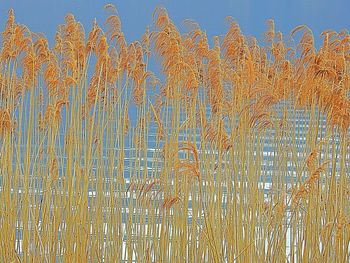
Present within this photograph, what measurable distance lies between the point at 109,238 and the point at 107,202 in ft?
0.43

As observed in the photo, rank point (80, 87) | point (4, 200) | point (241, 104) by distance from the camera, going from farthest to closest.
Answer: point (241, 104), point (4, 200), point (80, 87)

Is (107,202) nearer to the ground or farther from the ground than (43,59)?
nearer to the ground

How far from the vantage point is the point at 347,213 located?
2.27 meters

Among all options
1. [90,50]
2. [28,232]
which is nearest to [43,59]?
[90,50]

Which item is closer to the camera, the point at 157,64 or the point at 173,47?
the point at 173,47

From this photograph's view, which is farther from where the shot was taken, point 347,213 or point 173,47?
point 347,213

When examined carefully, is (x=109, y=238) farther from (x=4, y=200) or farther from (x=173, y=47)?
(x=173, y=47)

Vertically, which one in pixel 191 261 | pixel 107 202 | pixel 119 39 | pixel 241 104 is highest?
pixel 119 39

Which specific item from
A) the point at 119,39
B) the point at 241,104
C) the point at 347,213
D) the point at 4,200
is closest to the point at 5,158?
the point at 4,200

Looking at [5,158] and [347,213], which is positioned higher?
[5,158]

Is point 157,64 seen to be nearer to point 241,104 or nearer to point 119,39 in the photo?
point 119,39

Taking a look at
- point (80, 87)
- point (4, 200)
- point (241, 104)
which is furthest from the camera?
point (241, 104)

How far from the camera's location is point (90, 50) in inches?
82.2

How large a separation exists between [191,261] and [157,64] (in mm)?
561
